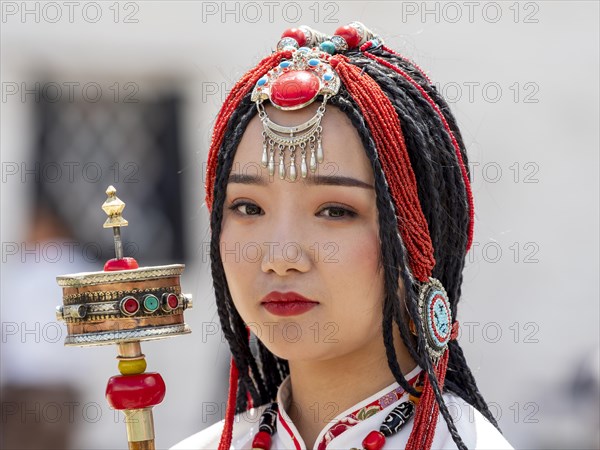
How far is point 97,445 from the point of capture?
607 centimetres

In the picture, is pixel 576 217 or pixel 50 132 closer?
pixel 576 217

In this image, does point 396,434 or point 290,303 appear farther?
point 396,434

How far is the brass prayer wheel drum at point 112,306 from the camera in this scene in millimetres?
2859

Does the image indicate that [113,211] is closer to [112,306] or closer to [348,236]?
[112,306]

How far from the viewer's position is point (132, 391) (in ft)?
9.74

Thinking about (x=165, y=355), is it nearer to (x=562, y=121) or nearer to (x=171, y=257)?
(x=171, y=257)

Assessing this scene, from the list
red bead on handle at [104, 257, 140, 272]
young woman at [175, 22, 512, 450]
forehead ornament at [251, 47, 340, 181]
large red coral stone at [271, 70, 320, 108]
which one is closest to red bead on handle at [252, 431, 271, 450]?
young woman at [175, 22, 512, 450]

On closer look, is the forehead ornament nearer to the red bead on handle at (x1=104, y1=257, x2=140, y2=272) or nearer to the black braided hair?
the black braided hair

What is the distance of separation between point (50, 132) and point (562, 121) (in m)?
2.66

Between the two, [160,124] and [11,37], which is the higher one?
[11,37]

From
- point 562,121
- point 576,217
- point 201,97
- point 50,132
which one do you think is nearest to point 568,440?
point 576,217

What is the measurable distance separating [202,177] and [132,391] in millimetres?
3294

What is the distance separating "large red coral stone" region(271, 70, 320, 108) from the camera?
2896 millimetres

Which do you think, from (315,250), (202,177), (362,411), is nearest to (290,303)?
(315,250)
